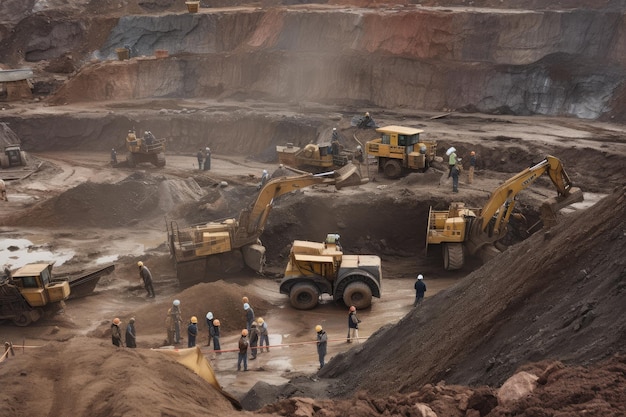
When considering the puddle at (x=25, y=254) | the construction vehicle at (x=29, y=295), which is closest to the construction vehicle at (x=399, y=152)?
the puddle at (x=25, y=254)

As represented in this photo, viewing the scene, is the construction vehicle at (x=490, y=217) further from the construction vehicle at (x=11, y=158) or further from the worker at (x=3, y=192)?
the construction vehicle at (x=11, y=158)

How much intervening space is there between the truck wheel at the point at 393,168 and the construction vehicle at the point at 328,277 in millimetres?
8533

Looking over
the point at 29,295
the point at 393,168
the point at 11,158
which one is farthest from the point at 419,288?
the point at 11,158

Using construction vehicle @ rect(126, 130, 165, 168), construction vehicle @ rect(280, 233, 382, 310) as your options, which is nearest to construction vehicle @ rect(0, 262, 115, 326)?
construction vehicle @ rect(280, 233, 382, 310)

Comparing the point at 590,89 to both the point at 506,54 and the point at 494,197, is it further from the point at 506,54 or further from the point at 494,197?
the point at 494,197

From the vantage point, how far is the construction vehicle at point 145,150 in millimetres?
33969

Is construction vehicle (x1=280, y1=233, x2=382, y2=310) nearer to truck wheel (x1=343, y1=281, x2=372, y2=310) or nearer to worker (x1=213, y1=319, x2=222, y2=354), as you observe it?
truck wheel (x1=343, y1=281, x2=372, y2=310)

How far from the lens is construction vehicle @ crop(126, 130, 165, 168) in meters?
34.0

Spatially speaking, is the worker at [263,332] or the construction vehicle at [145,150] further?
the construction vehicle at [145,150]

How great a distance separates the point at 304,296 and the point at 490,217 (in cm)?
593

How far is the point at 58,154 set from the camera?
39.5 m

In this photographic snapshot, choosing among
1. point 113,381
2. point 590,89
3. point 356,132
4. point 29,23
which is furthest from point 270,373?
point 29,23

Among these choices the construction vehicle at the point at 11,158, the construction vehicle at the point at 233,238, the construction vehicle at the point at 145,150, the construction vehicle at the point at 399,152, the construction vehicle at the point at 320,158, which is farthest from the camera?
the construction vehicle at the point at 11,158

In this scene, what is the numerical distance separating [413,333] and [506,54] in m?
28.9
